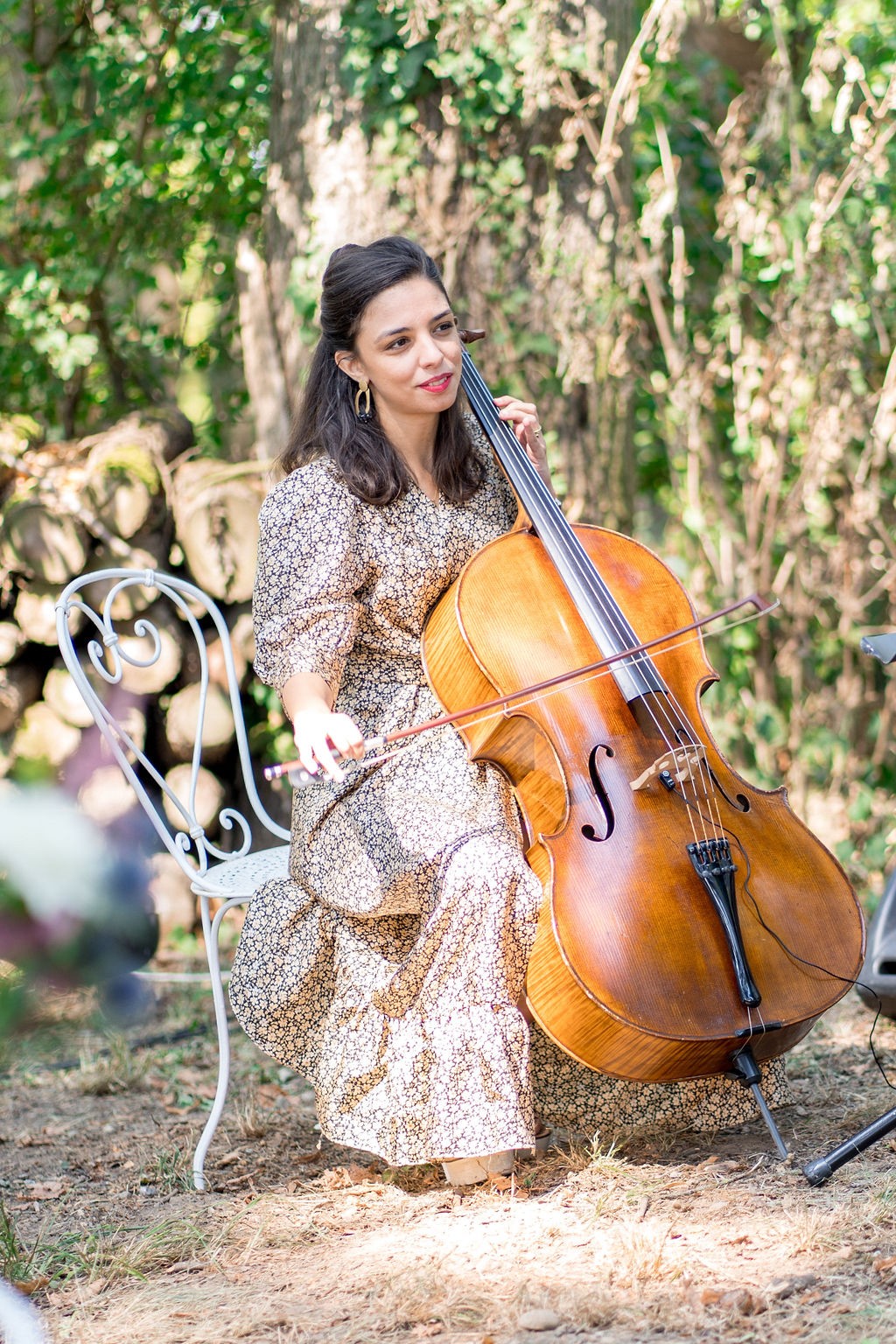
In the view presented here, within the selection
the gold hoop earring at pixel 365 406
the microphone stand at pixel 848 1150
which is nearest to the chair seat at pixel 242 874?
the gold hoop earring at pixel 365 406

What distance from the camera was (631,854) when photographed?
167 centimetres

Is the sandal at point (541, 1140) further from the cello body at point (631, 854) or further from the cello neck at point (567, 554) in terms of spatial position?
the cello neck at point (567, 554)

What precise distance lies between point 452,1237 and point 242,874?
0.73m

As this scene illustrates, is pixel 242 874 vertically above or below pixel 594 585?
below

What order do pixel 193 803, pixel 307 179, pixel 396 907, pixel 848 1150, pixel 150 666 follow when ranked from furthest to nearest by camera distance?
pixel 307 179
pixel 150 666
pixel 193 803
pixel 396 907
pixel 848 1150

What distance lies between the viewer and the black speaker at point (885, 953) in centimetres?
149

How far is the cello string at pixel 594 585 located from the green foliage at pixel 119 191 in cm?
217

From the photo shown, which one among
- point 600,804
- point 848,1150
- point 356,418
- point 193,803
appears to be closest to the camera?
point 848,1150

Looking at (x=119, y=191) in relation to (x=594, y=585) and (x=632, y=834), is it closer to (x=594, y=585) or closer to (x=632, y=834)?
(x=594, y=585)

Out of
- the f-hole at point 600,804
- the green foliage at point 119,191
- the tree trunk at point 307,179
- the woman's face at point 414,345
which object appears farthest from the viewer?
the green foliage at point 119,191

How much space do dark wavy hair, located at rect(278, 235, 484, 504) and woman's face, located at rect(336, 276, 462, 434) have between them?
0.07 ft

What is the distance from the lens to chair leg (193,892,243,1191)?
6.51 ft

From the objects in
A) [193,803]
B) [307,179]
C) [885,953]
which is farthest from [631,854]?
[307,179]

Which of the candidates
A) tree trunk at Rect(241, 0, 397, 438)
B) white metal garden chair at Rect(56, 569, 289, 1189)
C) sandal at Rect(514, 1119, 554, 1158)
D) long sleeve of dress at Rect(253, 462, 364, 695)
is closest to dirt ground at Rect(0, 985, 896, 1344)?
sandal at Rect(514, 1119, 554, 1158)
